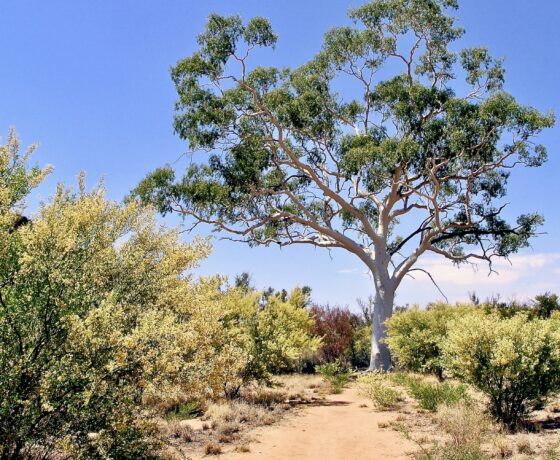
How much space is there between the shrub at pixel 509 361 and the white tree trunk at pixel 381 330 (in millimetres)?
12771

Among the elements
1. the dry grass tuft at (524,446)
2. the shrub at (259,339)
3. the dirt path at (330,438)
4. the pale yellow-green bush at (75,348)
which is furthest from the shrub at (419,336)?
the pale yellow-green bush at (75,348)

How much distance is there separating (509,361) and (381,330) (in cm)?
1443

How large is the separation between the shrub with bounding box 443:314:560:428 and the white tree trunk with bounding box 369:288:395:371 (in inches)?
503

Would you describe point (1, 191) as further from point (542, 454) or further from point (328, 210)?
point (328, 210)

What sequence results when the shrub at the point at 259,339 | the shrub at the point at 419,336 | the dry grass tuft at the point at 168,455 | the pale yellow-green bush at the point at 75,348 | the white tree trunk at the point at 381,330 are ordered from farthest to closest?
the white tree trunk at the point at 381,330 → the shrub at the point at 419,336 → the shrub at the point at 259,339 → the dry grass tuft at the point at 168,455 → the pale yellow-green bush at the point at 75,348

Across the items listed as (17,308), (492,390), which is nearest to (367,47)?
(492,390)

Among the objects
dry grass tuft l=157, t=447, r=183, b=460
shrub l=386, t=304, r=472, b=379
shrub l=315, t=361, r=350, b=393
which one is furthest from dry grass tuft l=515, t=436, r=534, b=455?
shrub l=315, t=361, r=350, b=393

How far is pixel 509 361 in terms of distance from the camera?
957 centimetres

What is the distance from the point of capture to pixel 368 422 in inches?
495

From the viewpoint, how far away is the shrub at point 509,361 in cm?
963

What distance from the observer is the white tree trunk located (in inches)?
923

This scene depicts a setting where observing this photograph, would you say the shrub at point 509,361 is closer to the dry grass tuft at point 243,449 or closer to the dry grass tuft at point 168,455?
the dry grass tuft at point 243,449

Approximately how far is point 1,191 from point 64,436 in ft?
9.32

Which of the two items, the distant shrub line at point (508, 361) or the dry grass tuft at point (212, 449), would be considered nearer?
the dry grass tuft at point (212, 449)
